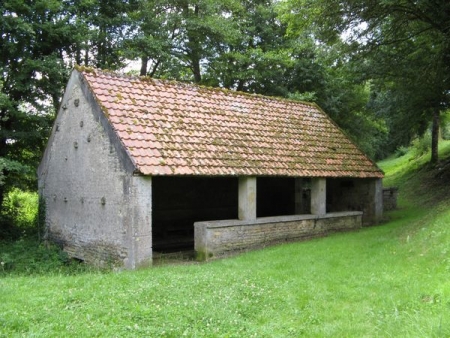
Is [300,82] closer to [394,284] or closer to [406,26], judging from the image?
[406,26]

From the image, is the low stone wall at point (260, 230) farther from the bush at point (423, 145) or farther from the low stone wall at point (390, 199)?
the bush at point (423, 145)

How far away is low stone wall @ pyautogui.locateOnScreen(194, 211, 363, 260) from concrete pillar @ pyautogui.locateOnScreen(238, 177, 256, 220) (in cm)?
23

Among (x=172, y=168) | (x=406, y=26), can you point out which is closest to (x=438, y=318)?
(x=172, y=168)

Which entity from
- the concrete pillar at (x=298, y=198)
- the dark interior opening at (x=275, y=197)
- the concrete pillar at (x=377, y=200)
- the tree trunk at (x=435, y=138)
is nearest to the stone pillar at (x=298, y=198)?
the concrete pillar at (x=298, y=198)

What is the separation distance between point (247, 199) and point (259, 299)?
5.28m

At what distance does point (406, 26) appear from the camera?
14766 millimetres

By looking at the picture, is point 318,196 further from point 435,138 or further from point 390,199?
point 435,138

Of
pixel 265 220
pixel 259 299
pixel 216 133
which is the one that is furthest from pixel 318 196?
pixel 259 299

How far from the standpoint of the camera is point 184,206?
48.5 ft

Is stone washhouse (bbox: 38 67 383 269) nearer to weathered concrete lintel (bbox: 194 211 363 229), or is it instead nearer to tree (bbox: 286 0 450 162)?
weathered concrete lintel (bbox: 194 211 363 229)

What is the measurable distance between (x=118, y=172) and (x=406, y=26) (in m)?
11.0

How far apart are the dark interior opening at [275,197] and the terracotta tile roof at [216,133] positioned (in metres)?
2.59

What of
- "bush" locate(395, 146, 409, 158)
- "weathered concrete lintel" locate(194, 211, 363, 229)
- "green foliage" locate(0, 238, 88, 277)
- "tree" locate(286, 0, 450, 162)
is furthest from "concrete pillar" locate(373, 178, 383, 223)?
"bush" locate(395, 146, 409, 158)

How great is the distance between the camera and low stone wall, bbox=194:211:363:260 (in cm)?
1076
